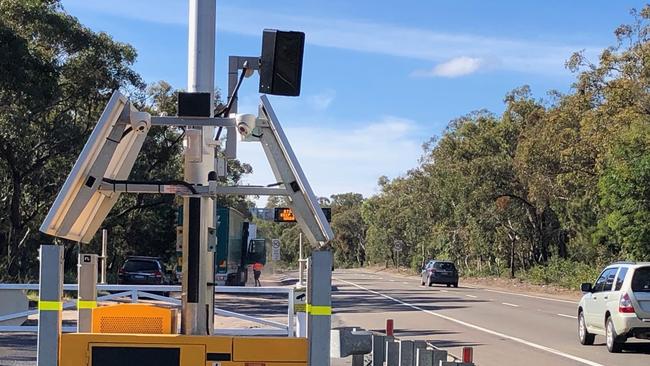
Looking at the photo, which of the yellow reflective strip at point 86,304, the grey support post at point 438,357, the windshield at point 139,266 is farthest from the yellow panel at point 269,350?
the windshield at point 139,266

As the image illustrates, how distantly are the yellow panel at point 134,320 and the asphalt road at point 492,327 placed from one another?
30.7 feet

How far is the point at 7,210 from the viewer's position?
40.3 metres

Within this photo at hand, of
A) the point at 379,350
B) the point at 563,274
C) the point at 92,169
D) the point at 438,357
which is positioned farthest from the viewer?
the point at 563,274

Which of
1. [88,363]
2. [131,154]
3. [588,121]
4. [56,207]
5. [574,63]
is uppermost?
[574,63]

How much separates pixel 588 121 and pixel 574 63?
8.63ft

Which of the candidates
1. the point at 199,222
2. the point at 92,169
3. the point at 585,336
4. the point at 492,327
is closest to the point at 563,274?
the point at 492,327

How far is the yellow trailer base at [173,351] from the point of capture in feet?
16.1

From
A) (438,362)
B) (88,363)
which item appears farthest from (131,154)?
(438,362)

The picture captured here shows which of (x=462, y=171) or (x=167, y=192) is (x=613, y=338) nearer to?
(x=167, y=192)

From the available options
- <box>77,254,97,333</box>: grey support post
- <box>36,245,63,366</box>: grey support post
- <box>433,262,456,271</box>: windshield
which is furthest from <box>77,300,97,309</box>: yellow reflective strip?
<box>433,262,456,271</box>: windshield

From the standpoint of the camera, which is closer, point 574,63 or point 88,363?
point 88,363

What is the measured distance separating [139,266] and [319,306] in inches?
1269

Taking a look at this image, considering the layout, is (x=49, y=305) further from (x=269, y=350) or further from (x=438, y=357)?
(x=438, y=357)

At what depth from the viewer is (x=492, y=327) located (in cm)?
2103
